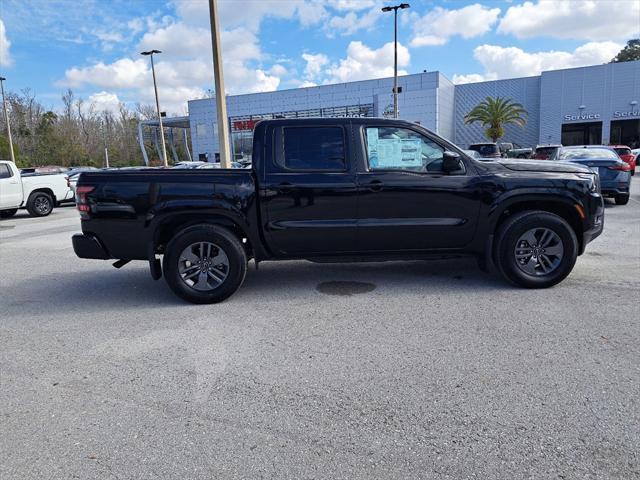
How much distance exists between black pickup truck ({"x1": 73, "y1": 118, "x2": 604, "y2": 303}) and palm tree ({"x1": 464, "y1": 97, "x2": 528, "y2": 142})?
41.2 meters

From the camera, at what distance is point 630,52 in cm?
6931

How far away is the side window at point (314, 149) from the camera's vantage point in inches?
206

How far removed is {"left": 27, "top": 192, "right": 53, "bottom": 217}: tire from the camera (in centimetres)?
1548

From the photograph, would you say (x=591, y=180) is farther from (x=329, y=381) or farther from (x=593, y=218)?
(x=329, y=381)

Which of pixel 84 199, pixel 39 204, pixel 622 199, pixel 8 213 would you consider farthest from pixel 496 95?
pixel 84 199

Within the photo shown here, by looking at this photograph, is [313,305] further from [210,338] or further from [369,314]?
[210,338]

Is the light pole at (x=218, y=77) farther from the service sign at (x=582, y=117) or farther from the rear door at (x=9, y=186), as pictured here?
the service sign at (x=582, y=117)

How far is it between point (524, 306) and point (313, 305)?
7.24 feet

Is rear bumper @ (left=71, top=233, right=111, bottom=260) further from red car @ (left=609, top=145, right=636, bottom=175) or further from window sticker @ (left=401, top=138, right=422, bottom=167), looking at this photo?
red car @ (left=609, top=145, right=636, bottom=175)

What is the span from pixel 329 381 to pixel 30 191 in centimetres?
1557

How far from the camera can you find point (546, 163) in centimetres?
558

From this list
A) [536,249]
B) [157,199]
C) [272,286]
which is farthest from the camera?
[272,286]

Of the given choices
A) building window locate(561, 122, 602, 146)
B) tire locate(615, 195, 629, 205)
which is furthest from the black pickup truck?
building window locate(561, 122, 602, 146)

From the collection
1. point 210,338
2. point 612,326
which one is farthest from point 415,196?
point 210,338
